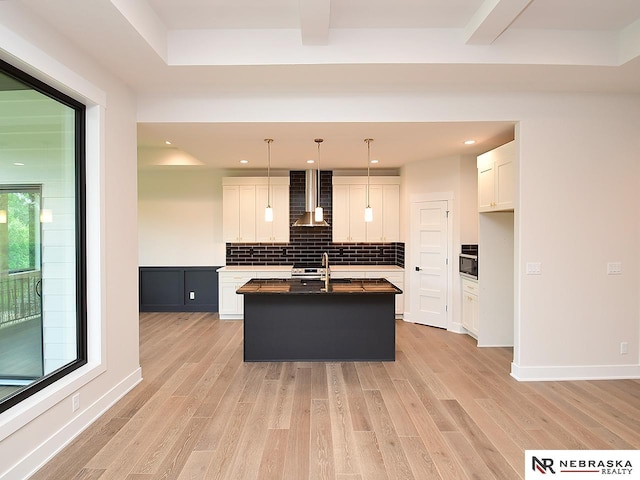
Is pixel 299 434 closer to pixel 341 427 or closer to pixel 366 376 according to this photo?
pixel 341 427

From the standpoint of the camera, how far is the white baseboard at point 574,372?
3.62 metres

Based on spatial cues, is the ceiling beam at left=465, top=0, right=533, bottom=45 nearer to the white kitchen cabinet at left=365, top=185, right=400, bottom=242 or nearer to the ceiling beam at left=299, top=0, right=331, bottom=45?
the ceiling beam at left=299, top=0, right=331, bottom=45

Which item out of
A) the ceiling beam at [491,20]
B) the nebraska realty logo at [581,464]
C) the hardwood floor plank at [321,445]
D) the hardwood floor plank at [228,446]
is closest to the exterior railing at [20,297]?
the hardwood floor plank at [228,446]

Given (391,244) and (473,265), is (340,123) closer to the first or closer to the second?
(473,265)

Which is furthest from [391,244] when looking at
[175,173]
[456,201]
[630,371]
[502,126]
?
[175,173]

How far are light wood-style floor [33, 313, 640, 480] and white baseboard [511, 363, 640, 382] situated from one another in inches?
4.2

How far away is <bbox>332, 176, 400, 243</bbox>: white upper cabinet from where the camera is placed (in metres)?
6.49

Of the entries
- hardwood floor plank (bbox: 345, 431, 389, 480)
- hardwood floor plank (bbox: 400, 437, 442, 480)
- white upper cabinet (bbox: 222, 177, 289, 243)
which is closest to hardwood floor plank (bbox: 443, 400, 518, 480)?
hardwood floor plank (bbox: 400, 437, 442, 480)

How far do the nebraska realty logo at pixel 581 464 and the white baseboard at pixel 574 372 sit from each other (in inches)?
48.8

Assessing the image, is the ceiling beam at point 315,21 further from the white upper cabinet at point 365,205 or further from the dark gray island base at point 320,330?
the white upper cabinet at point 365,205

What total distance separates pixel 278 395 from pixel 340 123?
2.68 meters

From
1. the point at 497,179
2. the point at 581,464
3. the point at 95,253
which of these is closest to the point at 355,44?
the point at 497,179

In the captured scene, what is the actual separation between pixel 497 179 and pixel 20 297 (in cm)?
460

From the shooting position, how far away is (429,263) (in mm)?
5805
